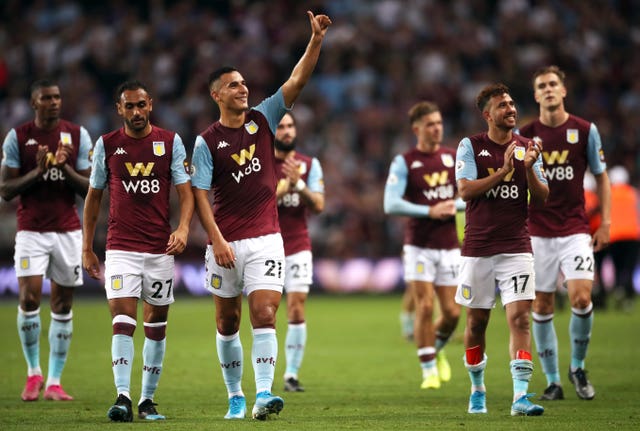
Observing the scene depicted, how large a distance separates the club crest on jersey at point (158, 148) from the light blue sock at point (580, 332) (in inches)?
167

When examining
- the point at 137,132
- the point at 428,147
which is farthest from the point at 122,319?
the point at 428,147

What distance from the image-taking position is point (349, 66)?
92.4 ft

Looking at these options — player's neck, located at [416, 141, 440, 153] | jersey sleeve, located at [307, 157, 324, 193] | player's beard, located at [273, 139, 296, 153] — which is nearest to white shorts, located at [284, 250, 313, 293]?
jersey sleeve, located at [307, 157, 324, 193]

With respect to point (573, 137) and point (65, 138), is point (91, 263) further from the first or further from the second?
point (573, 137)

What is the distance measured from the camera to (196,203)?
8961mm

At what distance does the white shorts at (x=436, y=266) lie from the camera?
11.8 meters

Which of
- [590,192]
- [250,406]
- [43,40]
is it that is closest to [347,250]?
[590,192]

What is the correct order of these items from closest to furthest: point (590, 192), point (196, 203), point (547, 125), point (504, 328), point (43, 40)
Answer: point (196, 203) < point (547, 125) < point (504, 328) < point (590, 192) < point (43, 40)

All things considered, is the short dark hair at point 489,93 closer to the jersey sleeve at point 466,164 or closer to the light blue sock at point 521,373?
the jersey sleeve at point 466,164

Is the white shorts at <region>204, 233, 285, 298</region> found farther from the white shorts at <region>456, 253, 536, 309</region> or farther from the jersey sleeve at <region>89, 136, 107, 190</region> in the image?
the white shorts at <region>456, 253, 536, 309</region>

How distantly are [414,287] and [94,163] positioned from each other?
4.23 meters

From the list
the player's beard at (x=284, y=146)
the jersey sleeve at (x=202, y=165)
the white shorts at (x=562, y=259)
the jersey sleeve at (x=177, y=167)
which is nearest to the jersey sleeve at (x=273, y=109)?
the jersey sleeve at (x=202, y=165)

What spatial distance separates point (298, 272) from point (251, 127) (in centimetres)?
303

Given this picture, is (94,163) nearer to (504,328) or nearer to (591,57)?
(504,328)
